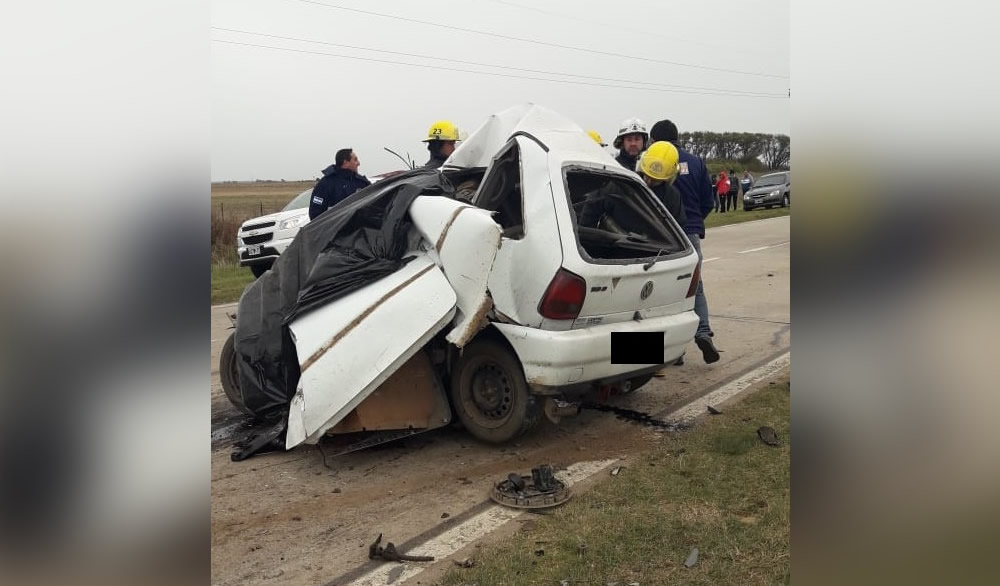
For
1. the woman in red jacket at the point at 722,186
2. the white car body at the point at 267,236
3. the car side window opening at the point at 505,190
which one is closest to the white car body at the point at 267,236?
the white car body at the point at 267,236

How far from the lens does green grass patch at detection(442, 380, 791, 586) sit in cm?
294

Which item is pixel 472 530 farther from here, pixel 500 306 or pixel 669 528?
pixel 500 306

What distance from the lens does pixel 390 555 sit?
125 inches

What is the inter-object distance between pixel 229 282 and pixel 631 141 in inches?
312

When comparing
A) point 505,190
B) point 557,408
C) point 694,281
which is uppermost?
point 505,190

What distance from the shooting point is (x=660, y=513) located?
3.47m

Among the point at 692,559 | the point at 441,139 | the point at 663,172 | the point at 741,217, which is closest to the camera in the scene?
the point at 692,559

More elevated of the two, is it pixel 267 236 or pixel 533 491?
pixel 267 236

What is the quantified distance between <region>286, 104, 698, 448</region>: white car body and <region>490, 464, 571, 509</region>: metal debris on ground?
0.49 m

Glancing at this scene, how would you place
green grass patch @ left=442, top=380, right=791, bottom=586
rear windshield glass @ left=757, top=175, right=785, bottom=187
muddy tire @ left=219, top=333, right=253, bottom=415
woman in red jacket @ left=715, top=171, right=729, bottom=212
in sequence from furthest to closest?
woman in red jacket @ left=715, top=171, right=729, bottom=212
rear windshield glass @ left=757, top=175, right=785, bottom=187
muddy tire @ left=219, top=333, right=253, bottom=415
green grass patch @ left=442, top=380, right=791, bottom=586

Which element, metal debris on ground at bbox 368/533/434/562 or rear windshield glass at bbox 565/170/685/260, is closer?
metal debris on ground at bbox 368/533/434/562

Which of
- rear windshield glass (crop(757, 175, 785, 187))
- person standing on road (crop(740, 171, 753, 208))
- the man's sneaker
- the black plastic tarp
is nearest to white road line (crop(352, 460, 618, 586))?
the black plastic tarp

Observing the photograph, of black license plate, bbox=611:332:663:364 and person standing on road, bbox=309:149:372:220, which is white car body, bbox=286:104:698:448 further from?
person standing on road, bbox=309:149:372:220

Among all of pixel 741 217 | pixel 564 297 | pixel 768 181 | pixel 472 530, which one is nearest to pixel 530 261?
pixel 564 297
